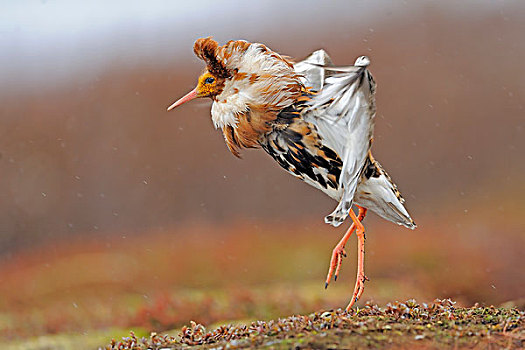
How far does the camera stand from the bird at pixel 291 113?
1678 mm

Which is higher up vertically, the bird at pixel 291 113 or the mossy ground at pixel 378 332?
the bird at pixel 291 113

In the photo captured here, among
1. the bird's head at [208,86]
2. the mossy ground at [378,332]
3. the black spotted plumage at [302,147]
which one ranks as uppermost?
the bird's head at [208,86]

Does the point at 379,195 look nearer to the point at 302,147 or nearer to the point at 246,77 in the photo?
the point at 302,147

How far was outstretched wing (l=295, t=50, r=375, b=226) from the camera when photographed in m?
1.60

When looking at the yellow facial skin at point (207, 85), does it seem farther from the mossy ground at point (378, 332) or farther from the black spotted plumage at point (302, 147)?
the mossy ground at point (378, 332)

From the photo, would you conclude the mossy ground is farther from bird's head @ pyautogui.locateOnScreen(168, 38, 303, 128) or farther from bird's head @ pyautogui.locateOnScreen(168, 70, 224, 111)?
bird's head @ pyautogui.locateOnScreen(168, 70, 224, 111)

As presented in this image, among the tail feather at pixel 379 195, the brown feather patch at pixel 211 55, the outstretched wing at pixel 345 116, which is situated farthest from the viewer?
the tail feather at pixel 379 195

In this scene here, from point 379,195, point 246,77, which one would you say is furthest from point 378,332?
point 246,77

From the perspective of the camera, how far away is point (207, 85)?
177cm

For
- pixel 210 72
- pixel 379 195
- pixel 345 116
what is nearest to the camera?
pixel 345 116

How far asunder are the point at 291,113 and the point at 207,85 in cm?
28

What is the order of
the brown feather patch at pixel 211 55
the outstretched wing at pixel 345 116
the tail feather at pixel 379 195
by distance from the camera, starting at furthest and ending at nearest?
1. the tail feather at pixel 379 195
2. the brown feather patch at pixel 211 55
3. the outstretched wing at pixel 345 116

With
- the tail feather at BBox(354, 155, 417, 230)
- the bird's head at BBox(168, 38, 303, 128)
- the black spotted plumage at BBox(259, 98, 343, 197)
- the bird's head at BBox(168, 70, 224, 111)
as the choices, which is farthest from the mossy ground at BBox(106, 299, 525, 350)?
the bird's head at BBox(168, 70, 224, 111)

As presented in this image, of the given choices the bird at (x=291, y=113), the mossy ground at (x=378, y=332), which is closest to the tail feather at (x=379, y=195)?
the bird at (x=291, y=113)
